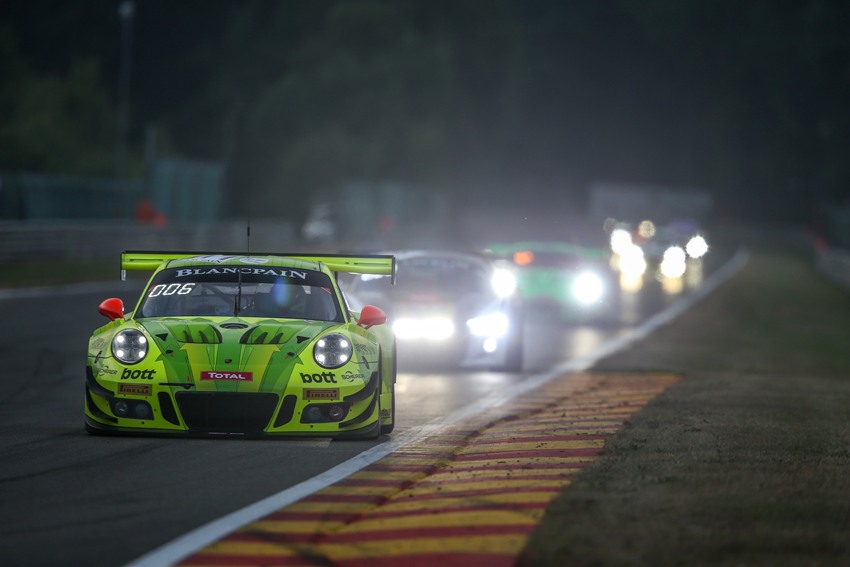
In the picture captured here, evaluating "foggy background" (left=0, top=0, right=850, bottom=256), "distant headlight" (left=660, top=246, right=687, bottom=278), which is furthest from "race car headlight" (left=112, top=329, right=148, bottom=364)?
"distant headlight" (left=660, top=246, right=687, bottom=278)

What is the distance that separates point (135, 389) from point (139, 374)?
10 cm

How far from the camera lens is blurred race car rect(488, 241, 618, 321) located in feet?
83.9

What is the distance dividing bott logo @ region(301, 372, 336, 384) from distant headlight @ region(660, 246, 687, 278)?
38.9 m

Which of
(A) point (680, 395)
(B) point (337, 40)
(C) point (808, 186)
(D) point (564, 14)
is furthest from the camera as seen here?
(D) point (564, 14)

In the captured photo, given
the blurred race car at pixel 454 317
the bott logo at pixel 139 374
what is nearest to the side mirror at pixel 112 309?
the bott logo at pixel 139 374

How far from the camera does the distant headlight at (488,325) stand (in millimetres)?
16594

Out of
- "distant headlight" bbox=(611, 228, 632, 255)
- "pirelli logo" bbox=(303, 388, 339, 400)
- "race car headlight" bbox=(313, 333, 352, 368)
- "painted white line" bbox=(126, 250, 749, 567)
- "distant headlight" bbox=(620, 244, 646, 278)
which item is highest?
"distant headlight" bbox=(611, 228, 632, 255)

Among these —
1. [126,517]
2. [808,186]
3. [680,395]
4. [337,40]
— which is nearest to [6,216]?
[680,395]

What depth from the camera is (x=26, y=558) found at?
21.0ft

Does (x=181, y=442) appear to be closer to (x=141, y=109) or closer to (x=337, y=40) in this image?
(x=337, y=40)

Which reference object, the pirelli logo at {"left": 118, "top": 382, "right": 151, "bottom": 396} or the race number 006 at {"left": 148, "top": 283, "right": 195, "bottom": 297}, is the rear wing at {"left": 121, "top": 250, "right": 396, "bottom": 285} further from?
the pirelli logo at {"left": 118, "top": 382, "right": 151, "bottom": 396}

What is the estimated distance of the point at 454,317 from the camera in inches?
651

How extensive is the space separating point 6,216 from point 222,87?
67.4 meters

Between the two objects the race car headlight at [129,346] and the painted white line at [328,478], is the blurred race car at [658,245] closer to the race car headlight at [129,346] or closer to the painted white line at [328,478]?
the painted white line at [328,478]
